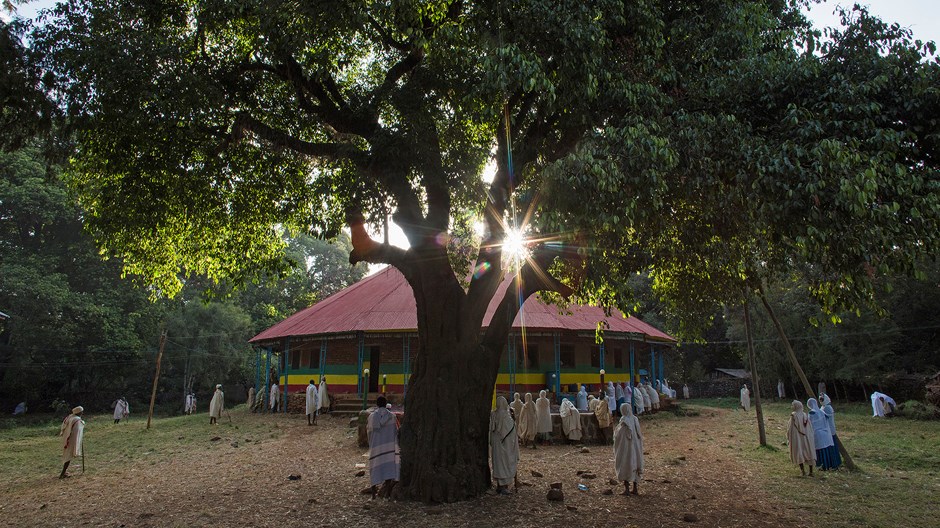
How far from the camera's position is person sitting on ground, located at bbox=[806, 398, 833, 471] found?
11.0 meters

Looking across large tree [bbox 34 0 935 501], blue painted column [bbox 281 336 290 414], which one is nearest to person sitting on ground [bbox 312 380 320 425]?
blue painted column [bbox 281 336 290 414]

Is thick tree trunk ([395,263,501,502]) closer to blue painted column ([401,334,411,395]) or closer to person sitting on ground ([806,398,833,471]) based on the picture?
person sitting on ground ([806,398,833,471])

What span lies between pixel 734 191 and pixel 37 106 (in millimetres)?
9699

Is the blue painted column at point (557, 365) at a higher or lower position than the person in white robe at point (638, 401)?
Answer: higher

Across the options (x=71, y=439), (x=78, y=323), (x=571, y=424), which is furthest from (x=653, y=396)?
(x=78, y=323)

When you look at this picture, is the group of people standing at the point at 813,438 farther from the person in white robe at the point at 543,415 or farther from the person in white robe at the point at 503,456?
the person in white robe at the point at 543,415

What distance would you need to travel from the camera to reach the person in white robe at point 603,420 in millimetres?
15625

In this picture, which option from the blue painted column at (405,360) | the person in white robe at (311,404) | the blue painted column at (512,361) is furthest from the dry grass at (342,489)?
the blue painted column at (512,361)

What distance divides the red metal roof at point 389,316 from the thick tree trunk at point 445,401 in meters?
11.8

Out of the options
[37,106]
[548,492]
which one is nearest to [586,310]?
[548,492]

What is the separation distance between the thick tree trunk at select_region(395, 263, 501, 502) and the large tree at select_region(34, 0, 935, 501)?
0.03 meters

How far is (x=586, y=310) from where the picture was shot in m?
26.3

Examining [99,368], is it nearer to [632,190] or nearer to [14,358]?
Result: [14,358]

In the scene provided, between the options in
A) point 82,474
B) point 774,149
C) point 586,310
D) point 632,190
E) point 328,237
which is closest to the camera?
point 774,149
